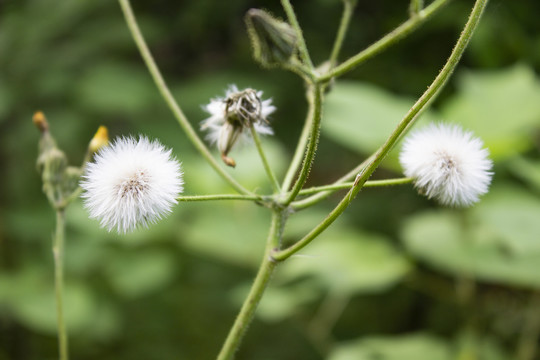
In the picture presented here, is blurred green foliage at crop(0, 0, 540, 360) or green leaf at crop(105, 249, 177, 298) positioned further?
green leaf at crop(105, 249, 177, 298)

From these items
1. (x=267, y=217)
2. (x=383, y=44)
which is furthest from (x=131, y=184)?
(x=267, y=217)

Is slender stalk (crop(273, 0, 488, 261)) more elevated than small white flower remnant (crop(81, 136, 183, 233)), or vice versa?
slender stalk (crop(273, 0, 488, 261))

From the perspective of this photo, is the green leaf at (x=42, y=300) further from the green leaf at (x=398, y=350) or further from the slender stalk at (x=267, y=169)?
the slender stalk at (x=267, y=169)

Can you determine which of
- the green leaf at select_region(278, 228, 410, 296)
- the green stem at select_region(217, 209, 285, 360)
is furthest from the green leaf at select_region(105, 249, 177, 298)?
the green stem at select_region(217, 209, 285, 360)

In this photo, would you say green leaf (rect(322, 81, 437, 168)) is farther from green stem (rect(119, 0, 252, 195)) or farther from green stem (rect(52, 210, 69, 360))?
green stem (rect(52, 210, 69, 360))

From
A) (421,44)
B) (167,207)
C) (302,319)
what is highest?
(421,44)

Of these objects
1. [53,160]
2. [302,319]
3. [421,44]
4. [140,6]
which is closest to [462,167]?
[53,160]

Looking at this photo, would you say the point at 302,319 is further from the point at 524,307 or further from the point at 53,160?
the point at 53,160
